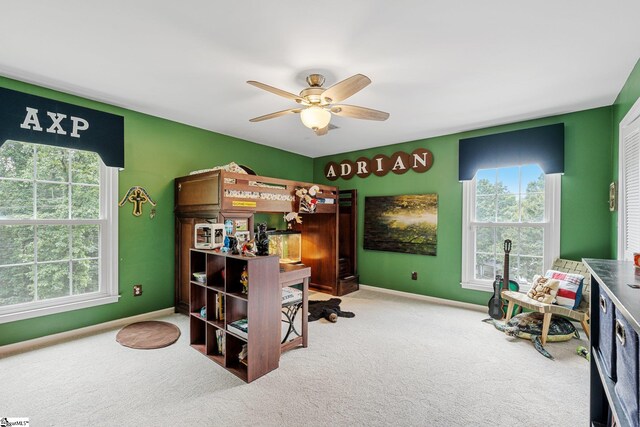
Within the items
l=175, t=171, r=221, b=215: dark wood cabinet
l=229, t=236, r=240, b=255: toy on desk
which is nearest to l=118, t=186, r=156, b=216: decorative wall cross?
l=175, t=171, r=221, b=215: dark wood cabinet

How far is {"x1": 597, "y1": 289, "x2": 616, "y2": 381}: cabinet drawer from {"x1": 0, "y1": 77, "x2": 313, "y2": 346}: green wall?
→ 157 inches

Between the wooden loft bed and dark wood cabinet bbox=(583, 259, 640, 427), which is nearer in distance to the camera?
dark wood cabinet bbox=(583, 259, 640, 427)

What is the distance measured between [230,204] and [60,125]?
1.76 metres

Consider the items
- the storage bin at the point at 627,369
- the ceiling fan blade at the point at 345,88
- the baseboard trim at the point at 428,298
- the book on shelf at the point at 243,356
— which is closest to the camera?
the storage bin at the point at 627,369

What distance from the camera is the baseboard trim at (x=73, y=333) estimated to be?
8.64 feet

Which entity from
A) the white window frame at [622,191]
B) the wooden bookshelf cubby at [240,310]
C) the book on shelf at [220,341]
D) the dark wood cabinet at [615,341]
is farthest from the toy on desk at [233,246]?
the white window frame at [622,191]

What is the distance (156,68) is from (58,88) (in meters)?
1.24

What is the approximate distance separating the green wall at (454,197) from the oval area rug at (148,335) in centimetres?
306

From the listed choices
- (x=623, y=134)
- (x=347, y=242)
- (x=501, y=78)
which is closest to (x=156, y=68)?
(x=501, y=78)

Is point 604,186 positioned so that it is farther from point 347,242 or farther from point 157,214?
point 157,214

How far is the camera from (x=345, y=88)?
6.91ft

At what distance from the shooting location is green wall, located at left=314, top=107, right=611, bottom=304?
3191 millimetres

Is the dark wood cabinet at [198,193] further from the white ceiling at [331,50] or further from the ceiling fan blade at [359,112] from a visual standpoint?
the ceiling fan blade at [359,112]

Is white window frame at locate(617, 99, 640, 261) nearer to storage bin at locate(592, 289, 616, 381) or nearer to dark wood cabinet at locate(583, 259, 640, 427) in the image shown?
dark wood cabinet at locate(583, 259, 640, 427)
